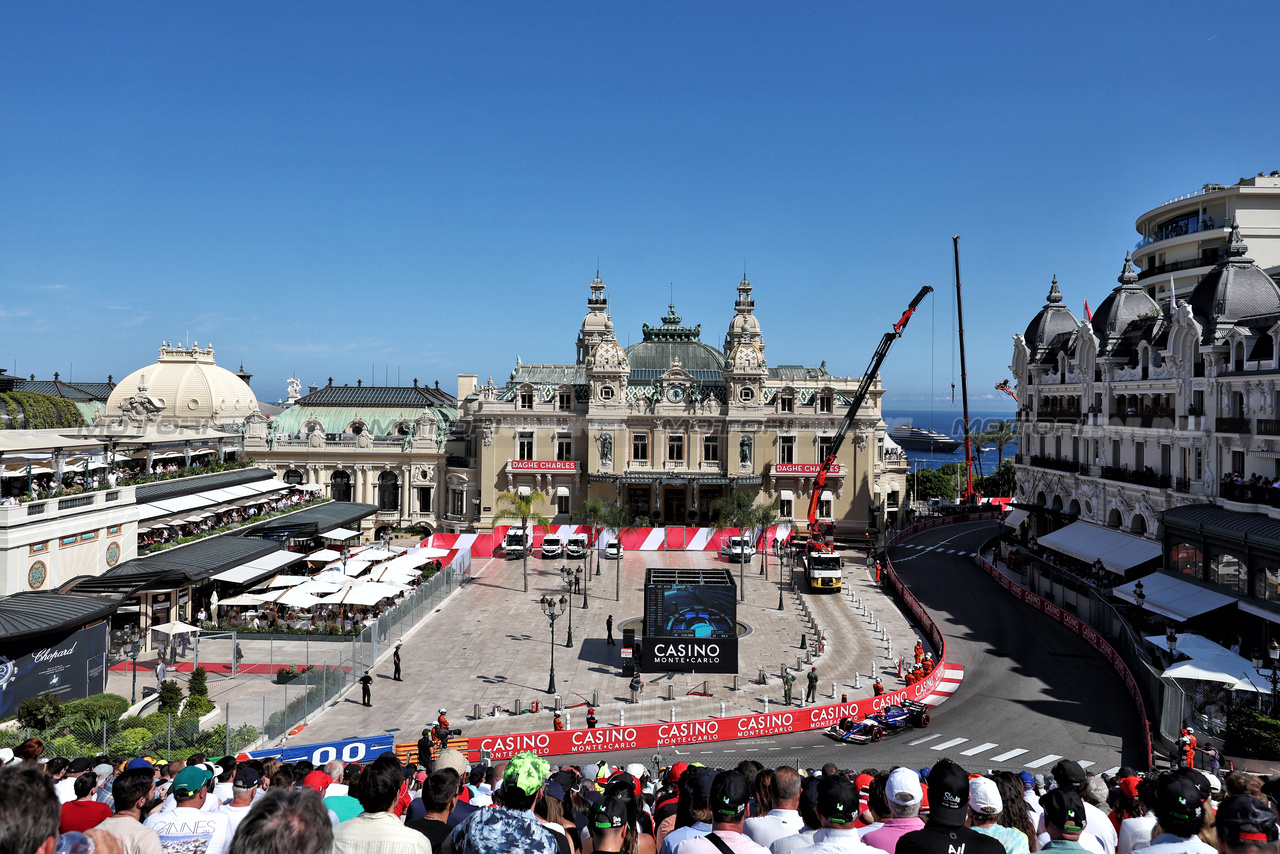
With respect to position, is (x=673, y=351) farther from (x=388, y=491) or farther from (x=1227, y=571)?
(x=1227, y=571)

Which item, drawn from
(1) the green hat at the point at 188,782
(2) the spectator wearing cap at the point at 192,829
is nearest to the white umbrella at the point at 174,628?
(1) the green hat at the point at 188,782

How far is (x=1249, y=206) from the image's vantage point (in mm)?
58281

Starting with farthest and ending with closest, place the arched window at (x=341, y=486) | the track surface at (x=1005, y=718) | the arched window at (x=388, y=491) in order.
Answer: the arched window at (x=388, y=491) < the arched window at (x=341, y=486) < the track surface at (x=1005, y=718)

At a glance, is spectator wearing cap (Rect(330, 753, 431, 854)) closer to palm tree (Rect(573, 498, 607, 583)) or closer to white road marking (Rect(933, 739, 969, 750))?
white road marking (Rect(933, 739, 969, 750))

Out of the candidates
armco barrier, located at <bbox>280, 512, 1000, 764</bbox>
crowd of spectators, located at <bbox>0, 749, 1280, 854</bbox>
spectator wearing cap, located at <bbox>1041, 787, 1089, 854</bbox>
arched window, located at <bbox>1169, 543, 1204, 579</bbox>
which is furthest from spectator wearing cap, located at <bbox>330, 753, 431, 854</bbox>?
arched window, located at <bbox>1169, 543, 1204, 579</bbox>

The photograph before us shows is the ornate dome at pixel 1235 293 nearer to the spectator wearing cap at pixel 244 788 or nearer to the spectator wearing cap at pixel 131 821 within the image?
the spectator wearing cap at pixel 244 788

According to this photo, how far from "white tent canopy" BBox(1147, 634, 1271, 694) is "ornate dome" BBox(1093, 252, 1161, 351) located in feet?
87.0

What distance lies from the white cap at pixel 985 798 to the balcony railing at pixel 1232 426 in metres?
37.8

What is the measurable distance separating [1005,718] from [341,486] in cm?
5807

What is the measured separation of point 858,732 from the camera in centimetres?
2967

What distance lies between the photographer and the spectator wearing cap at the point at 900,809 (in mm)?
9078

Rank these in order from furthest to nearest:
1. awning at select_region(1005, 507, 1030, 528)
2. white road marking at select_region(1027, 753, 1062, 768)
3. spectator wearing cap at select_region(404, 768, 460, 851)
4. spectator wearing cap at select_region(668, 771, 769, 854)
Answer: awning at select_region(1005, 507, 1030, 528) < white road marking at select_region(1027, 753, 1062, 768) < spectator wearing cap at select_region(404, 768, 460, 851) < spectator wearing cap at select_region(668, 771, 769, 854)

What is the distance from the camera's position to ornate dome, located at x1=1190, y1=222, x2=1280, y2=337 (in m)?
42.2

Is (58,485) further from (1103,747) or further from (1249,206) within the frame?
(1249,206)
